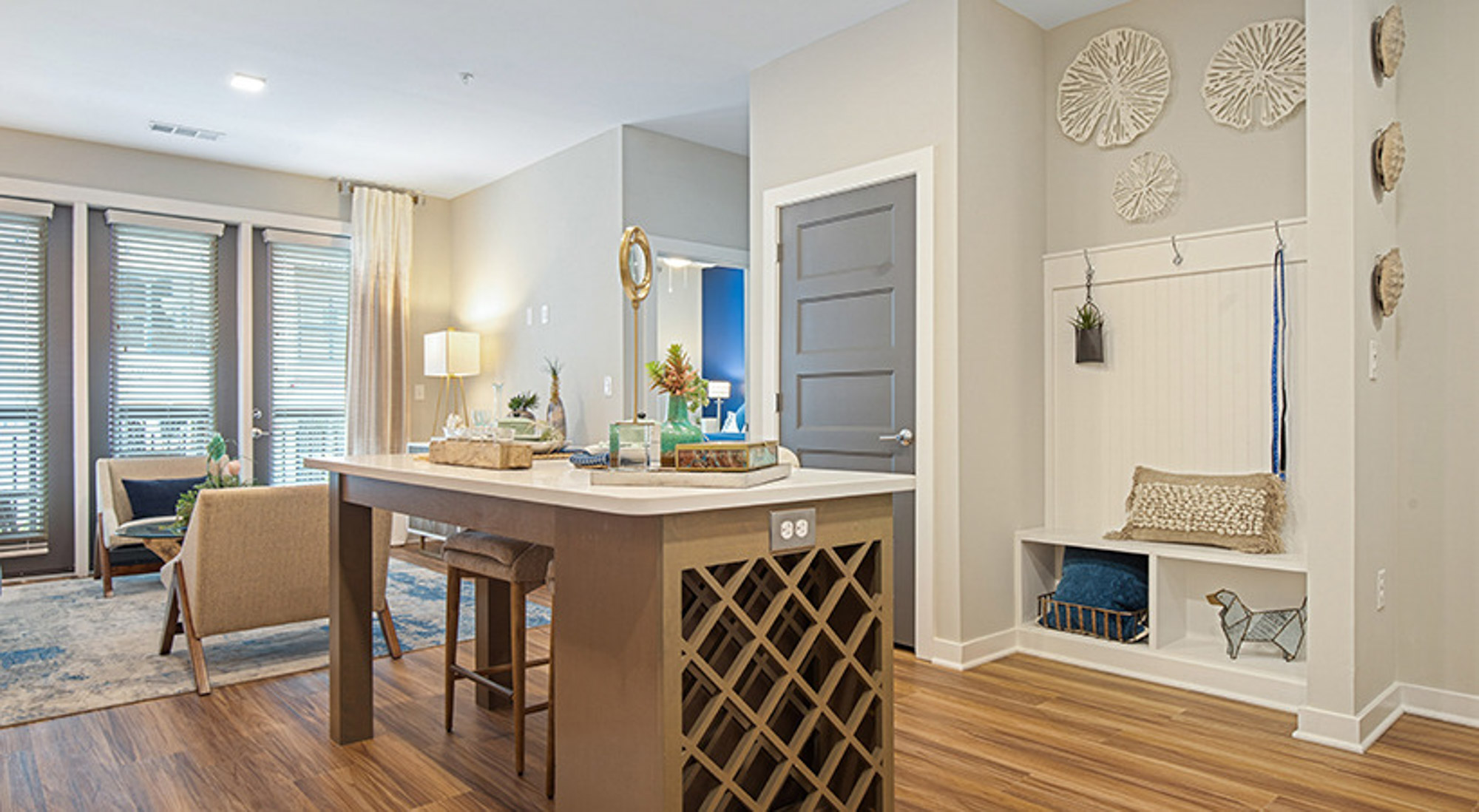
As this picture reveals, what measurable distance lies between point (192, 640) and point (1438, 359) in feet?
14.2

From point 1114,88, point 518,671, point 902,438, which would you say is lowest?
point 518,671

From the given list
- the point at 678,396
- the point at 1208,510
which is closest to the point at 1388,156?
the point at 1208,510

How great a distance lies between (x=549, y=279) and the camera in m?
5.76

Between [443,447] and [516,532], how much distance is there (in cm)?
63

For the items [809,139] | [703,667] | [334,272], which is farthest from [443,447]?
[334,272]

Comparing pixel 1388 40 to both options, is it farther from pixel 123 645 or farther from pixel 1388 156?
pixel 123 645

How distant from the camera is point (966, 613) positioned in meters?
3.44

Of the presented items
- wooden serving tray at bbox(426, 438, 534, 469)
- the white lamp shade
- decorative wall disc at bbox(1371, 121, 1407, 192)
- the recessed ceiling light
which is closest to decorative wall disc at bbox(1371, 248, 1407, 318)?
decorative wall disc at bbox(1371, 121, 1407, 192)

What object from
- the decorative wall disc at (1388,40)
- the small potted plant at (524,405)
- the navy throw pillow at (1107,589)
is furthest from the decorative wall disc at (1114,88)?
the small potted plant at (524,405)

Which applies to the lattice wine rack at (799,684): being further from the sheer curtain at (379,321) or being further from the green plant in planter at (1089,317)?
the sheer curtain at (379,321)

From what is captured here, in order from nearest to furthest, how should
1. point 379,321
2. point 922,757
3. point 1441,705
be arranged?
point 922,757 < point 1441,705 < point 379,321

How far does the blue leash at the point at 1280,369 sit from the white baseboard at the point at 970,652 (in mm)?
1180

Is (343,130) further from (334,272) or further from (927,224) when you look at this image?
(927,224)

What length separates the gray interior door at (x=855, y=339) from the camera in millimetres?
3629
